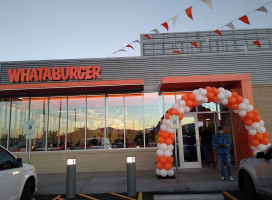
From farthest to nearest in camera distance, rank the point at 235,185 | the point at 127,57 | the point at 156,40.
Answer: the point at 156,40 < the point at 127,57 < the point at 235,185

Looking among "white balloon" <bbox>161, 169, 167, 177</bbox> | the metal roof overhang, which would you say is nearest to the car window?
"white balloon" <bbox>161, 169, 167, 177</bbox>

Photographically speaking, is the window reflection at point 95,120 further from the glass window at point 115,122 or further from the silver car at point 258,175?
the silver car at point 258,175

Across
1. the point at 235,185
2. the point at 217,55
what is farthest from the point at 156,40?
the point at 235,185

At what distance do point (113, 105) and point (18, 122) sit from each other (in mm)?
4972

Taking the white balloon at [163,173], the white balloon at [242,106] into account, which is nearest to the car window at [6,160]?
the white balloon at [163,173]

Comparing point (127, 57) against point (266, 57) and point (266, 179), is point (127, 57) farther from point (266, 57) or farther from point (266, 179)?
point (266, 179)

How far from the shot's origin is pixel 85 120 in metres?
11.7

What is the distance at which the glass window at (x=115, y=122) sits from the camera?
11.4m

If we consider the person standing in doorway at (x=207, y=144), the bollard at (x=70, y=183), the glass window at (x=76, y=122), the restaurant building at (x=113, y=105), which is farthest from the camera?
the glass window at (x=76, y=122)

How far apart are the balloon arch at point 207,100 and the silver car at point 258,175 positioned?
2949 mm

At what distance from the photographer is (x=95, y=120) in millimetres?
11656

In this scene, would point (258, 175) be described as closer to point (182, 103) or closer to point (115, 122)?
point (182, 103)

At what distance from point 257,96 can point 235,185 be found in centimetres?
508

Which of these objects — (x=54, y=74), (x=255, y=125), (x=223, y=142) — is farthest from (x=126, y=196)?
(x=54, y=74)
